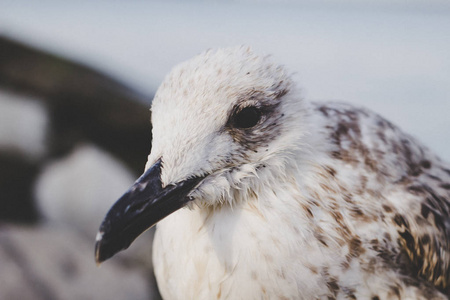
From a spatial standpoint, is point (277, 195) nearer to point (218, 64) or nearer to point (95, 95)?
point (218, 64)

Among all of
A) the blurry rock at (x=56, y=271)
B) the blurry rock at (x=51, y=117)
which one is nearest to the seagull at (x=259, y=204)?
the blurry rock at (x=56, y=271)

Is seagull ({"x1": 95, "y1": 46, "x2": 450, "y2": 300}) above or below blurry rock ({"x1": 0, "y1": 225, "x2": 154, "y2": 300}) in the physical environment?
above

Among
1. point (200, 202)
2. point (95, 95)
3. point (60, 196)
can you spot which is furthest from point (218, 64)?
point (60, 196)

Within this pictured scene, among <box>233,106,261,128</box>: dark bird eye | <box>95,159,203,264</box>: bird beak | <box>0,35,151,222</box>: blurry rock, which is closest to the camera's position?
<box>95,159,203,264</box>: bird beak

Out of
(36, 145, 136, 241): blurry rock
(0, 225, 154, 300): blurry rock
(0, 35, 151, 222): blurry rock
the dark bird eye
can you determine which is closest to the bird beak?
the dark bird eye

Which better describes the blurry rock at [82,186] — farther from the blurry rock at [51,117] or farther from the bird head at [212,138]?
the bird head at [212,138]

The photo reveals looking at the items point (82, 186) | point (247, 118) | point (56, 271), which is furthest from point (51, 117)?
point (247, 118)

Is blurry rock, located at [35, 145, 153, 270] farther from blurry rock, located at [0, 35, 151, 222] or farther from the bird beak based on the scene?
the bird beak
